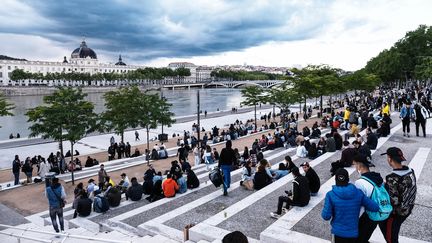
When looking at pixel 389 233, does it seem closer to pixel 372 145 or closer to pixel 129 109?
pixel 372 145

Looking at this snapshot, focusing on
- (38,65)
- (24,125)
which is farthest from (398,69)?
(38,65)

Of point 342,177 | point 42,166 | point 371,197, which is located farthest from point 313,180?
point 42,166

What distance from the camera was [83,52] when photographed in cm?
17412

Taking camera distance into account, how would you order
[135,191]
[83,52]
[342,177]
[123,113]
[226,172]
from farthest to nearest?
1. [83,52]
2. [123,113]
3. [135,191]
4. [226,172]
5. [342,177]

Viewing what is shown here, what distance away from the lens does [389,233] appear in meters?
4.30

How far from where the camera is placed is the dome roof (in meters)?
174

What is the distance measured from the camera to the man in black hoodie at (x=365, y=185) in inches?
161

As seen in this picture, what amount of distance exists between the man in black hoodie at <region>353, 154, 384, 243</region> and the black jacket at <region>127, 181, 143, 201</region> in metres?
7.32

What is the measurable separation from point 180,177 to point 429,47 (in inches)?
2617

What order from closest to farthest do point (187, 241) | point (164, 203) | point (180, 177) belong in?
point (187, 241) < point (164, 203) < point (180, 177)

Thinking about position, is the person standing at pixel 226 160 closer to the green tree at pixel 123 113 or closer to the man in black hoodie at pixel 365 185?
the man in black hoodie at pixel 365 185

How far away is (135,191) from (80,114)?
9751 millimetres

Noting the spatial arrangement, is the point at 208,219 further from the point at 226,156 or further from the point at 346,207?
the point at 346,207

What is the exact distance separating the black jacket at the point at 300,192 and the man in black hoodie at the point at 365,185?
2767 mm
